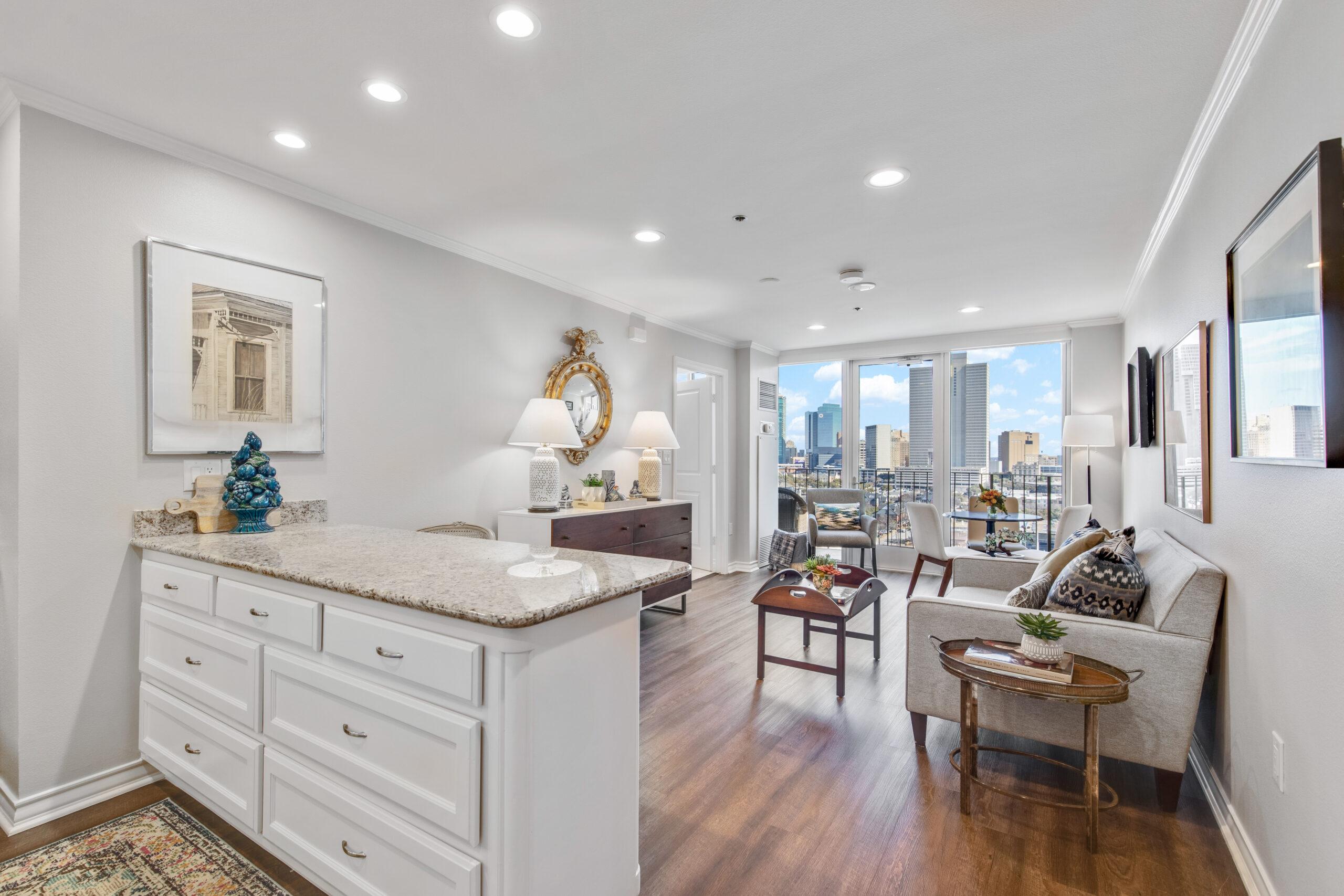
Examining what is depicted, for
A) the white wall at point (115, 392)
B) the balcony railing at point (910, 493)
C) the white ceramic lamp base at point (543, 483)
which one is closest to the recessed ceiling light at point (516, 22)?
the white wall at point (115, 392)

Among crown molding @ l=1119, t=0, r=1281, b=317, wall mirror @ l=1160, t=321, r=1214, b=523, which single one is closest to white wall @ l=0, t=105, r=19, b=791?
crown molding @ l=1119, t=0, r=1281, b=317

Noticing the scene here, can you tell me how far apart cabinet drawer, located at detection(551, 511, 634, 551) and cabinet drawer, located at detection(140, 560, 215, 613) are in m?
1.73

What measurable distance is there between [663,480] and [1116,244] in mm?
3460

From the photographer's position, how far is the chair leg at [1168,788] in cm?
204

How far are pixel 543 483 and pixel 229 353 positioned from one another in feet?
5.55

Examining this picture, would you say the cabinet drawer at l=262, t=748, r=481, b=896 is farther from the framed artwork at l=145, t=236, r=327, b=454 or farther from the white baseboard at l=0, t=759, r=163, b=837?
the framed artwork at l=145, t=236, r=327, b=454

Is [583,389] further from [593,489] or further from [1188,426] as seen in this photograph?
[1188,426]

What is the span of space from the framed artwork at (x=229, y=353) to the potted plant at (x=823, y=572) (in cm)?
255

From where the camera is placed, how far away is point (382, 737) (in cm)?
145

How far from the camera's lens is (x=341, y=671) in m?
1.54

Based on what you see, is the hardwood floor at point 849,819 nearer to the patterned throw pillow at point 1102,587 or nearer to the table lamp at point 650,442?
the patterned throw pillow at point 1102,587

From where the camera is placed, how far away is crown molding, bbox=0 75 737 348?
2.05 metres

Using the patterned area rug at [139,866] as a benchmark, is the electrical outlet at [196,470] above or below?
above

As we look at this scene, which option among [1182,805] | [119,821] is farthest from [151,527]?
[1182,805]
